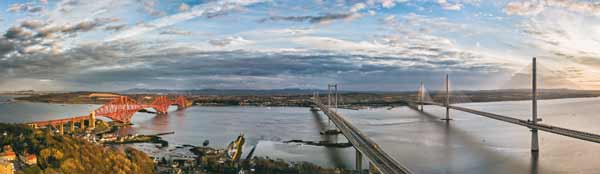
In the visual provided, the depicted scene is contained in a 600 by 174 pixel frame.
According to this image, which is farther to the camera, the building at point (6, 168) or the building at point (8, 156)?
the building at point (8, 156)

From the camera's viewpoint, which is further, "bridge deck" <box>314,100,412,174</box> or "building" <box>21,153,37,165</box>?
"building" <box>21,153,37,165</box>

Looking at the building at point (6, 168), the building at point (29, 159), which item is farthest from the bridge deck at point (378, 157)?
the building at point (29, 159)

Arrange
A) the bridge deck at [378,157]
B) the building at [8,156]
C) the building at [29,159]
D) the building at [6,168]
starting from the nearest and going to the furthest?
the building at [6,168] → the bridge deck at [378,157] → the building at [29,159] → the building at [8,156]

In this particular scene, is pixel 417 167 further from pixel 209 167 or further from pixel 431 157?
pixel 209 167

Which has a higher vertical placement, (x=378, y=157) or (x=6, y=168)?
(x=6, y=168)

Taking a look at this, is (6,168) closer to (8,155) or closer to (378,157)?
(8,155)

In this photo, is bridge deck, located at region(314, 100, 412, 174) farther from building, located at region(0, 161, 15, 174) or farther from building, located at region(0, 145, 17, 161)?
building, located at region(0, 145, 17, 161)

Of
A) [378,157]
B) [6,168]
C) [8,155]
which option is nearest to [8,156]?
[8,155]

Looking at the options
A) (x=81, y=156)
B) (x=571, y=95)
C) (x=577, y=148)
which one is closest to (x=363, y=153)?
(x=81, y=156)

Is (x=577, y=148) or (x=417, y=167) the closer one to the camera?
(x=417, y=167)

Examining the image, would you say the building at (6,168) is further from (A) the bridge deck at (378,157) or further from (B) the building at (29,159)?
(A) the bridge deck at (378,157)

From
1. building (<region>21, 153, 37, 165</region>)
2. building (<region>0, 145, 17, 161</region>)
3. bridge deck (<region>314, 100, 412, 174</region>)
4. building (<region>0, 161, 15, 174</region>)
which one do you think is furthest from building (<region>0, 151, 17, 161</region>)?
bridge deck (<region>314, 100, 412, 174</region>)
